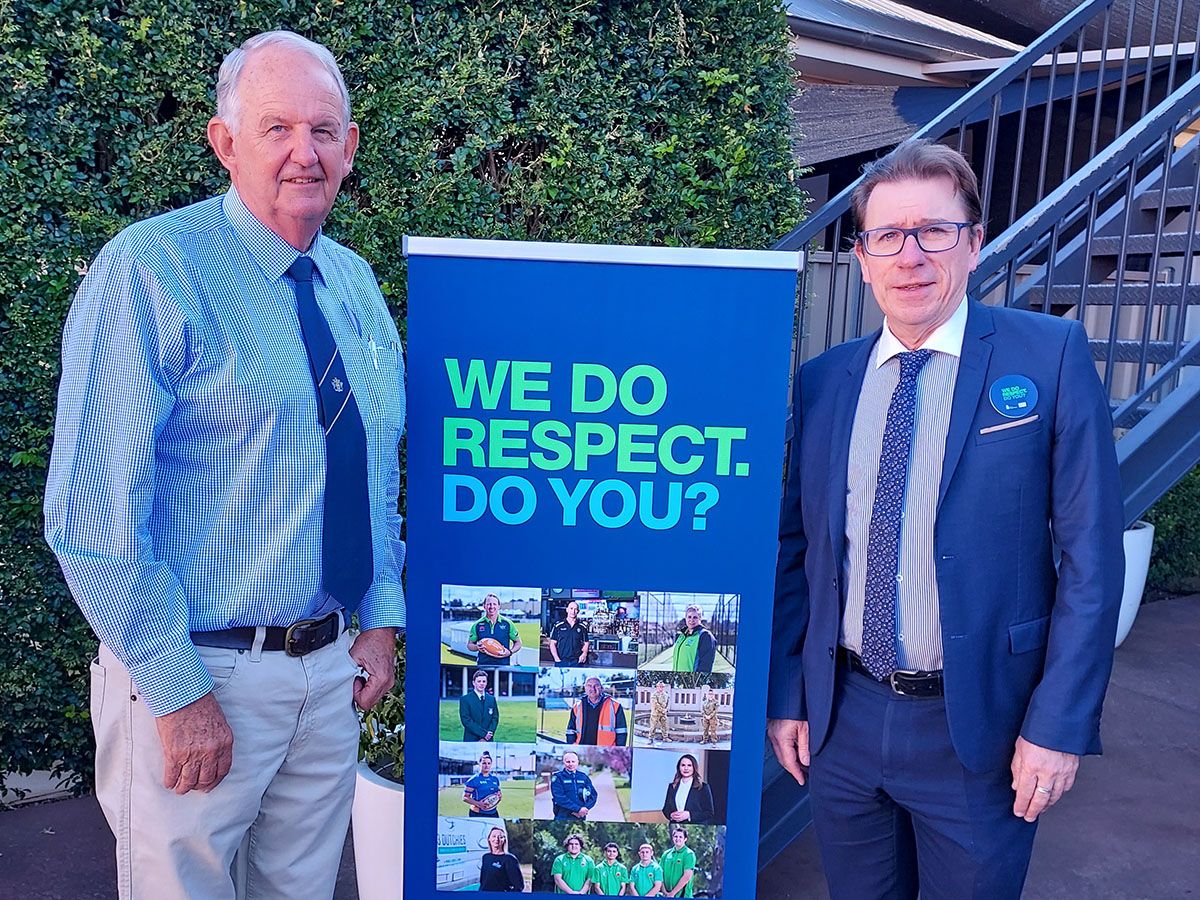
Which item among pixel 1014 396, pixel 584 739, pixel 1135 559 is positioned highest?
pixel 1014 396

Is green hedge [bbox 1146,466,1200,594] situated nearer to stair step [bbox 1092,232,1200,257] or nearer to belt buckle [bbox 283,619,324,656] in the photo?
stair step [bbox 1092,232,1200,257]

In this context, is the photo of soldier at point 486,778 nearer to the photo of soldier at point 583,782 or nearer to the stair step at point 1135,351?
the photo of soldier at point 583,782

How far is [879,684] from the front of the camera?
5.90 ft

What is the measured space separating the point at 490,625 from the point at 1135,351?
2.60m

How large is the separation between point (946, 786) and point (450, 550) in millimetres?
1108

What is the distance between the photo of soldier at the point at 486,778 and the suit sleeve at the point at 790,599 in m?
0.58

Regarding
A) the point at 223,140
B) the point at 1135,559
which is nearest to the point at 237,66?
the point at 223,140

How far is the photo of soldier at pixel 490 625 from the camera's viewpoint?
2.17 m

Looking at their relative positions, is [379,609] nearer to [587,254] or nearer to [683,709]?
[683,709]

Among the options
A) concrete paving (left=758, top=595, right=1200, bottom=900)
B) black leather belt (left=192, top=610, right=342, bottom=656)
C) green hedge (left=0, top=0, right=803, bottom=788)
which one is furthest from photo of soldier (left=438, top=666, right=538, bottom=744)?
green hedge (left=0, top=0, right=803, bottom=788)

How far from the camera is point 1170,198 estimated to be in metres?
4.18

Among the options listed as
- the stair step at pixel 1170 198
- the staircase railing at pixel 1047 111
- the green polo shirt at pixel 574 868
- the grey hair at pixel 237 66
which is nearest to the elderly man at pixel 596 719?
the green polo shirt at pixel 574 868

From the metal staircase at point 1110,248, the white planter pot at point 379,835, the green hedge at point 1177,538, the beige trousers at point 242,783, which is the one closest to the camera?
the beige trousers at point 242,783

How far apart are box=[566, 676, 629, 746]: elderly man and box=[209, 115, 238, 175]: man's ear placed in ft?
4.27
